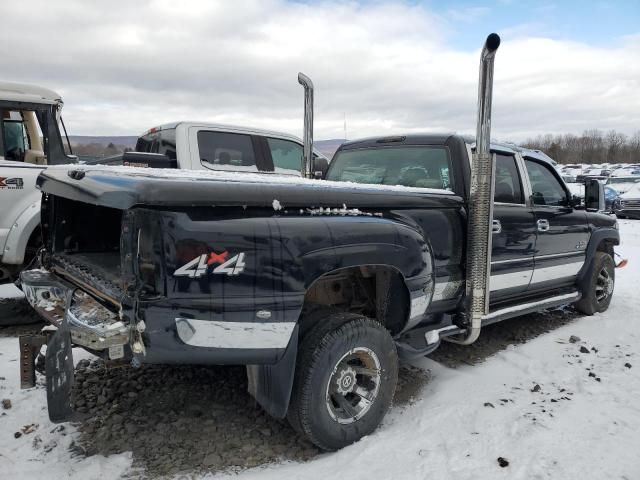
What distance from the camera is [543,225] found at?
4.40m

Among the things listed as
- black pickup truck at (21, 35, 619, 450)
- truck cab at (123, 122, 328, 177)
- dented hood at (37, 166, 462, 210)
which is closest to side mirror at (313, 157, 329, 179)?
black pickup truck at (21, 35, 619, 450)

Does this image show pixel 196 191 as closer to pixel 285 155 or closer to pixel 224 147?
pixel 224 147

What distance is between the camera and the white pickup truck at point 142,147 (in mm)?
5105

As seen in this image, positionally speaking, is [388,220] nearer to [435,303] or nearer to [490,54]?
[435,303]

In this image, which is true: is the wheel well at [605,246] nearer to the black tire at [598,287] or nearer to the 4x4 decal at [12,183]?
the black tire at [598,287]

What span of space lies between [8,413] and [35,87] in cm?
455

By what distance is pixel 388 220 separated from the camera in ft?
9.70

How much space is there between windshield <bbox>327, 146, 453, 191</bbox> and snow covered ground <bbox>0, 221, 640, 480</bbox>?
1.49 metres

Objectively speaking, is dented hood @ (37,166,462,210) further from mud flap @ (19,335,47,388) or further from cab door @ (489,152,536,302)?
cab door @ (489,152,536,302)

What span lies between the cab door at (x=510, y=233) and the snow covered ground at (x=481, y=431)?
2.08ft

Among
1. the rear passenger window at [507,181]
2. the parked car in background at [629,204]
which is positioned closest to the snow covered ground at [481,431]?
the rear passenger window at [507,181]

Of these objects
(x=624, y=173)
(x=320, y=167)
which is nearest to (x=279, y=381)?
(x=320, y=167)

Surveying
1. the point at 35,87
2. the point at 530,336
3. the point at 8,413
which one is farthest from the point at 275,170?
the point at 8,413

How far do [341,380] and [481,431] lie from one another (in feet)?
2.96
